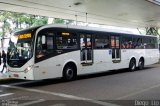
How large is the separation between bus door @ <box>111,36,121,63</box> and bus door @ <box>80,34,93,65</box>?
2.45 m

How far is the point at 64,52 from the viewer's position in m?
14.8

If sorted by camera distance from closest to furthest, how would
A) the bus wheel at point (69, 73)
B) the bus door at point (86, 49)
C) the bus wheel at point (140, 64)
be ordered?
1. the bus wheel at point (69, 73)
2. the bus door at point (86, 49)
3. the bus wheel at point (140, 64)

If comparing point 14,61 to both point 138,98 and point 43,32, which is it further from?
point 138,98

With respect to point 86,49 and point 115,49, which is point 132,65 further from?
point 86,49

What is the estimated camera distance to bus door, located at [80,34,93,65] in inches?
626

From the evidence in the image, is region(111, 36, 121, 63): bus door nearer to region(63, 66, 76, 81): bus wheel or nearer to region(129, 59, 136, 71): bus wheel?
region(129, 59, 136, 71): bus wheel

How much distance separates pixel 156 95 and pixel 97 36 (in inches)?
304

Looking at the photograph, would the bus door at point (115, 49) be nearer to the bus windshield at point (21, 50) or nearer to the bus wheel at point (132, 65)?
the bus wheel at point (132, 65)

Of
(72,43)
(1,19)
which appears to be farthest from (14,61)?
(1,19)

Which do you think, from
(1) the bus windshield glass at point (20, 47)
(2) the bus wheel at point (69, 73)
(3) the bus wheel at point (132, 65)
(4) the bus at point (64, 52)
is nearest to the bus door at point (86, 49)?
(4) the bus at point (64, 52)

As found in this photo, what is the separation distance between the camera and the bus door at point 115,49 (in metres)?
18.6

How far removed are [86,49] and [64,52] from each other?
1818mm

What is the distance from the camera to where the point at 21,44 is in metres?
13.8

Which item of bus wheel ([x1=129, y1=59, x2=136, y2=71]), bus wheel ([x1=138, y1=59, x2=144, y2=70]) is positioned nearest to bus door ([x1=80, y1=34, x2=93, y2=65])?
bus wheel ([x1=129, y1=59, x2=136, y2=71])
